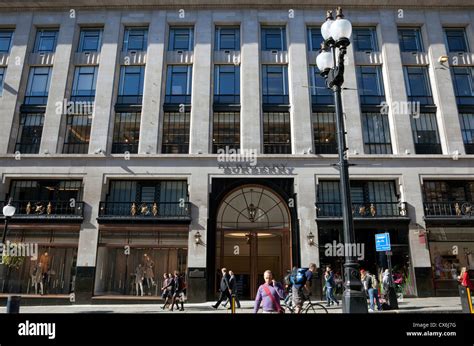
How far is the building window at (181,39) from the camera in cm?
2430

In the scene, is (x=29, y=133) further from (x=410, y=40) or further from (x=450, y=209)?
(x=450, y=209)

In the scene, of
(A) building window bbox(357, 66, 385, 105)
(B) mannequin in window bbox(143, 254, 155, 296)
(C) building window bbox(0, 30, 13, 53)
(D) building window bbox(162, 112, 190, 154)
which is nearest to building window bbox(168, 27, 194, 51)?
(D) building window bbox(162, 112, 190, 154)

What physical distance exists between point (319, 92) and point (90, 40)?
1664cm

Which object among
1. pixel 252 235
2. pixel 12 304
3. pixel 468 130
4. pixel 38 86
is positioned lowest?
pixel 12 304

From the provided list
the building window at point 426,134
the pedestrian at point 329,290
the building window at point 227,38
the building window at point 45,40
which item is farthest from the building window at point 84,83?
the building window at point 426,134

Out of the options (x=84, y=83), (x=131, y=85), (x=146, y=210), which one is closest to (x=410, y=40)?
(x=131, y=85)

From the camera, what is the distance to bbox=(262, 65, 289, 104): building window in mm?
23109

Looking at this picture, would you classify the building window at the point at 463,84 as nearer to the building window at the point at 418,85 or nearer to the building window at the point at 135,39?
the building window at the point at 418,85

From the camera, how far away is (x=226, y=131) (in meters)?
22.6

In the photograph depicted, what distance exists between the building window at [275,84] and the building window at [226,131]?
2.47 m

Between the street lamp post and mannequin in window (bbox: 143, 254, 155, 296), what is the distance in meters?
14.0

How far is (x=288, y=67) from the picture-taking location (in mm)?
23641

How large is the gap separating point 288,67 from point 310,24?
12.3 ft
